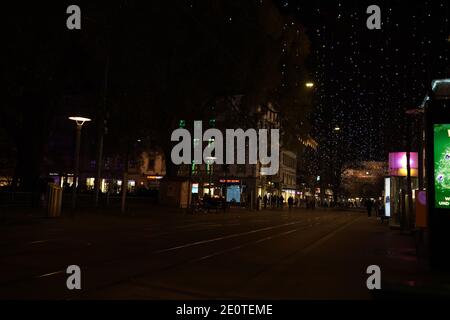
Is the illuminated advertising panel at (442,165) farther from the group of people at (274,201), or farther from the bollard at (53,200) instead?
the group of people at (274,201)

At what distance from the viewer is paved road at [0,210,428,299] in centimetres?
796

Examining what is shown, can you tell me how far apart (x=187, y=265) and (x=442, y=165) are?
606 cm

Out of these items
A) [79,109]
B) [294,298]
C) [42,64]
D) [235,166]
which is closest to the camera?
[294,298]

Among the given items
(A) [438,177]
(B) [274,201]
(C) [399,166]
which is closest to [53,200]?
(C) [399,166]

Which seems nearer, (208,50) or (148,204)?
(208,50)

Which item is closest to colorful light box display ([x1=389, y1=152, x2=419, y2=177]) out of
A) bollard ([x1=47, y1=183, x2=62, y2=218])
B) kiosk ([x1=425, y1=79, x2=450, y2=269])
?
kiosk ([x1=425, y1=79, x2=450, y2=269])

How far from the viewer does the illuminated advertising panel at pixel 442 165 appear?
11.0m

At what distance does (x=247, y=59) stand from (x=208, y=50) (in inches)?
104

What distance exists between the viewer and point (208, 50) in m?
32.7

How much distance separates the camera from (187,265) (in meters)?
11.0

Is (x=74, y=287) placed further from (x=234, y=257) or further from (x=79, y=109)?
(x=79, y=109)

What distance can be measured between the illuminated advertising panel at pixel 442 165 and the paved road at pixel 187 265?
174 centimetres

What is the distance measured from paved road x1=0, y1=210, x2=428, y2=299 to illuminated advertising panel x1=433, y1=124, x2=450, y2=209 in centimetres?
174
